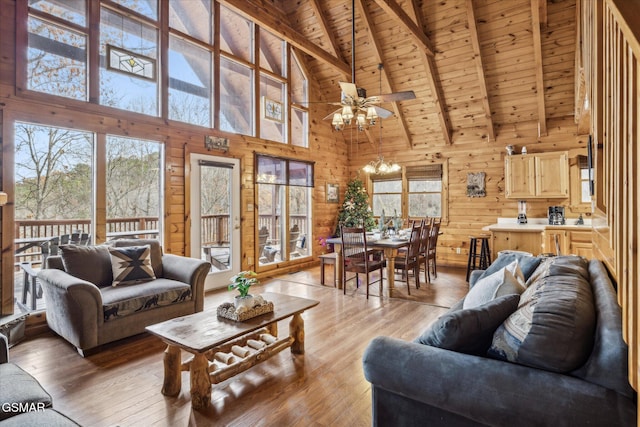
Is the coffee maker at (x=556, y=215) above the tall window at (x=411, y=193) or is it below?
below

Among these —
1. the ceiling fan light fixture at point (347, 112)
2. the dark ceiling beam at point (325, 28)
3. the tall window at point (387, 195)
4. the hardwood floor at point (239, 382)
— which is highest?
the dark ceiling beam at point (325, 28)

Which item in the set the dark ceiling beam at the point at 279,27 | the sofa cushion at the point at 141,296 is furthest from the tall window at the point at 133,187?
the dark ceiling beam at the point at 279,27

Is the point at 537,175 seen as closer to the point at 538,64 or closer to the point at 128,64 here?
the point at 538,64

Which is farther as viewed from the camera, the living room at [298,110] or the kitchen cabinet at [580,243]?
the kitchen cabinet at [580,243]

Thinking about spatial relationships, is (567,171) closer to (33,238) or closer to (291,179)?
(291,179)

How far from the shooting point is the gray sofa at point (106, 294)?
283 cm

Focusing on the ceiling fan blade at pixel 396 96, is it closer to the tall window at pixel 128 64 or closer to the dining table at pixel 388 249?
the dining table at pixel 388 249

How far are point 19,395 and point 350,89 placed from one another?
373 centimetres

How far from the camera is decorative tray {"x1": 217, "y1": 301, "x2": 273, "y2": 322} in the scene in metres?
2.47

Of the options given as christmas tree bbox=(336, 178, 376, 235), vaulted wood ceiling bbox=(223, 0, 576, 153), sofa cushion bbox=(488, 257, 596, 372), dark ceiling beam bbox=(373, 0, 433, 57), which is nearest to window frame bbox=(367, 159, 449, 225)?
christmas tree bbox=(336, 178, 376, 235)

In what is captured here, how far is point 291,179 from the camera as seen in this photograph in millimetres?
6641

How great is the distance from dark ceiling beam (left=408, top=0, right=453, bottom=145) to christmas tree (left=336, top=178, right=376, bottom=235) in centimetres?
213

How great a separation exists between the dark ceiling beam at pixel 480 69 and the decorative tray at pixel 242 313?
16.5ft

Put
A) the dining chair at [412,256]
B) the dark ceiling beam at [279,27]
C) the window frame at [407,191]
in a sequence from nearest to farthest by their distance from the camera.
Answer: the dark ceiling beam at [279,27]
the dining chair at [412,256]
the window frame at [407,191]
